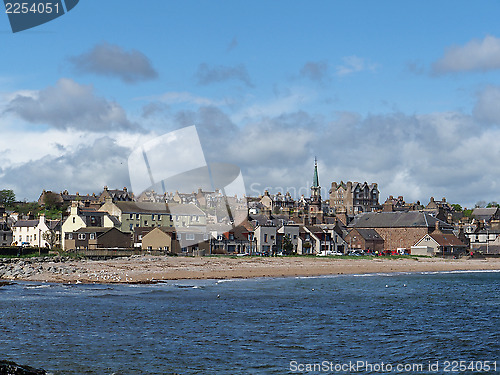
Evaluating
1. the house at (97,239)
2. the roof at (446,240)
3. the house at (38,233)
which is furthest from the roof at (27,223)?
the roof at (446,240)

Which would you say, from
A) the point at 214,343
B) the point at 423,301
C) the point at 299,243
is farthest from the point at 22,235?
the point at 214,343

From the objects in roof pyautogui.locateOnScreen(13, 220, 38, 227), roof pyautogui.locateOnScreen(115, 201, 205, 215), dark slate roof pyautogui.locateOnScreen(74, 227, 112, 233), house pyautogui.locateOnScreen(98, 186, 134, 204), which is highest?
house pyautogui.locateOnScreen(98, 186, 134, 204)

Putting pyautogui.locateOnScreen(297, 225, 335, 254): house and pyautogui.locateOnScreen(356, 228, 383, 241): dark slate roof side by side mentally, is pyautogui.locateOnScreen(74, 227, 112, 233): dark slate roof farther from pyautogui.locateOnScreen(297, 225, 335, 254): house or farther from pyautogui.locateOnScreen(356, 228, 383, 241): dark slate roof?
pyautogui.locateOnScreen(356, 228, 383, 241): dark slate roof

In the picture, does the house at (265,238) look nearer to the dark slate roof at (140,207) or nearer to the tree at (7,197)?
the dark slate roof at (140,207)

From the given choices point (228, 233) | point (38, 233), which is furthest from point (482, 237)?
point (38, 233)

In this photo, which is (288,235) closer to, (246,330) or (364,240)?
(364,240)

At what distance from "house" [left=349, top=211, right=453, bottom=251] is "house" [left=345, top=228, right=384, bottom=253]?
4.84ft

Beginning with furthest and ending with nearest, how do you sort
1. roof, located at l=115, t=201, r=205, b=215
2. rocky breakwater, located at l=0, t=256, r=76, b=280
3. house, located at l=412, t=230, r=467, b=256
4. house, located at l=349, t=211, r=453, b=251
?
house, located at l=349, t=211, r=453, b=251 → roof, located at l=115, t=201, r=205, b=215 → house, located at l=412, t=230, r=467, b=256 → rocky breakwater, located at l=0, t=256, r=76, b=280

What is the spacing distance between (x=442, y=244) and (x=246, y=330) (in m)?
86.1

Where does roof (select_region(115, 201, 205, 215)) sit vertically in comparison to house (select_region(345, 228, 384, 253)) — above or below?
above

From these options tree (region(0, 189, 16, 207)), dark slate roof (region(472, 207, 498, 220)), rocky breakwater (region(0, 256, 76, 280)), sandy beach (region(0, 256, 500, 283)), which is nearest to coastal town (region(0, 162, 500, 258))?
sandy beach (region(0, 256, 500, 283))

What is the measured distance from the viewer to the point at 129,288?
161 ft

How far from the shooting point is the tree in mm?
171625

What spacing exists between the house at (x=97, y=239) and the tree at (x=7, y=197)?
86328 millimetres
